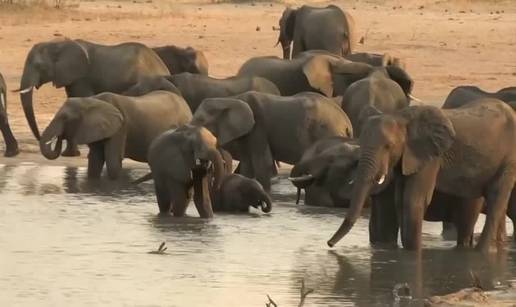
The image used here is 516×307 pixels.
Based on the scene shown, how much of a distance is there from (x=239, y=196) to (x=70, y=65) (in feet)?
19.3

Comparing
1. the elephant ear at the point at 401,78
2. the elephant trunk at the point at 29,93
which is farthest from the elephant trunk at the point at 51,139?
the elephant ear at the point at 401,78

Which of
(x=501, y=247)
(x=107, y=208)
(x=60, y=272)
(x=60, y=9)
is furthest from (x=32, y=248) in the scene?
(x=60, y=9)

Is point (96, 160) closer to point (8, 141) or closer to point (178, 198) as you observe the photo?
point (8, 141)

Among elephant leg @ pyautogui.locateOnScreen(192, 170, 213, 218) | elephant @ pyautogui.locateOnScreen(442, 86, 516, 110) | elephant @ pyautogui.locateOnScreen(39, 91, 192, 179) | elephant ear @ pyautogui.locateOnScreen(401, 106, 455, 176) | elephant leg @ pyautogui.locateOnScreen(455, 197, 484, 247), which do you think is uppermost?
elephant ear @ pyautogui.locateOnScreen(401, 106, 455, 176)

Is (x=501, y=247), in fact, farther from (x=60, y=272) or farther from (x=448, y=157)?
(x=60, y=272)

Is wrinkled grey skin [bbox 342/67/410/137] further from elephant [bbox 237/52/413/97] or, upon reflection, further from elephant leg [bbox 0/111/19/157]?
elephant leg [bbox 0/111/19/157]

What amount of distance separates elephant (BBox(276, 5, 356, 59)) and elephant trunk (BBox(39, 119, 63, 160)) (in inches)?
306

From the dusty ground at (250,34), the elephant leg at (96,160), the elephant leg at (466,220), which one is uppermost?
the elephant leg at (466,220)

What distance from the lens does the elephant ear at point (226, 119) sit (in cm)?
1558

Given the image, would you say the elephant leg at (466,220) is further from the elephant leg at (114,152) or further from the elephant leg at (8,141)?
the elephant leg at (8,141)

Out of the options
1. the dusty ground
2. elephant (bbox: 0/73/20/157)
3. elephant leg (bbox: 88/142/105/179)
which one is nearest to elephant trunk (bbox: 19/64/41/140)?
the dusty ground

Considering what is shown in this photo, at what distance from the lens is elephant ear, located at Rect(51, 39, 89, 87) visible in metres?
19.5

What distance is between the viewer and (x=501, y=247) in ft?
41.3

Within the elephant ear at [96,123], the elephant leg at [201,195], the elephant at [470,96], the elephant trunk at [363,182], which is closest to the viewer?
the elephant trunk at [363,182]
